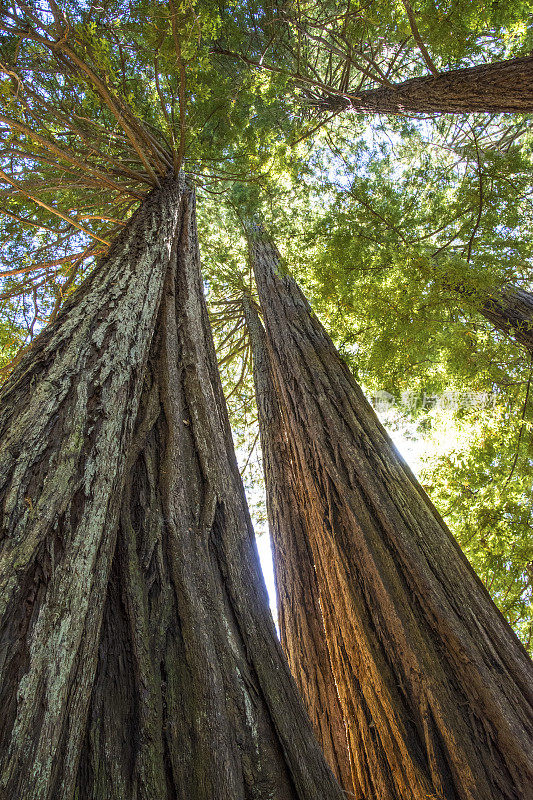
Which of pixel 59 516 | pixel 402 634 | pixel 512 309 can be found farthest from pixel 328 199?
pixel 59 516

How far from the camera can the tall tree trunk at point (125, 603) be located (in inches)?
35.6

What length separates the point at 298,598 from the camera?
3256 millimetres

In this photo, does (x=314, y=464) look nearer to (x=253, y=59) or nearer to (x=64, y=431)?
(x=64, y=431)

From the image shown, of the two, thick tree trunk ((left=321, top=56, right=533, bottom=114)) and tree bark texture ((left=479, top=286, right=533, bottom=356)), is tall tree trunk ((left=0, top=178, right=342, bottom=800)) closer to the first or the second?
thick tree trunk ((left=321, top=56, right=533, bottom=114))

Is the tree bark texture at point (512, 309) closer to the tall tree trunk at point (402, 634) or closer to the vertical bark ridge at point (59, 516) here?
the tall tree trunk at point (402, 634)

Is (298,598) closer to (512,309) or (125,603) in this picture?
(125,603)

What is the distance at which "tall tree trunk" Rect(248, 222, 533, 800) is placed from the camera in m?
1.76

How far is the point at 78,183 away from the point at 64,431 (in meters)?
2.74

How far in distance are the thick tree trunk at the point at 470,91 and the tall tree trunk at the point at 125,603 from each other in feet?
10.1

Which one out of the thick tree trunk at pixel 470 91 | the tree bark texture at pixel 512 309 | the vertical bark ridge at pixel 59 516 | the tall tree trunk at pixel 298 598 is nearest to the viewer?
the vertical bark ridge at pixel 59 516

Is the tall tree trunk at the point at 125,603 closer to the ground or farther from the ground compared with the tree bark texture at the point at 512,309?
closer to the ground

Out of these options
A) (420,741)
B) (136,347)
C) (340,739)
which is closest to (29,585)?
(136,347)

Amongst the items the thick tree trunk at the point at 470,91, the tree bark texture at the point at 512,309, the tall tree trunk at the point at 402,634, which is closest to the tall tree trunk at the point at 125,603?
the tall tree trunk at the point at 402,634

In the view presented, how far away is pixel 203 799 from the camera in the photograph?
37.4 inches
